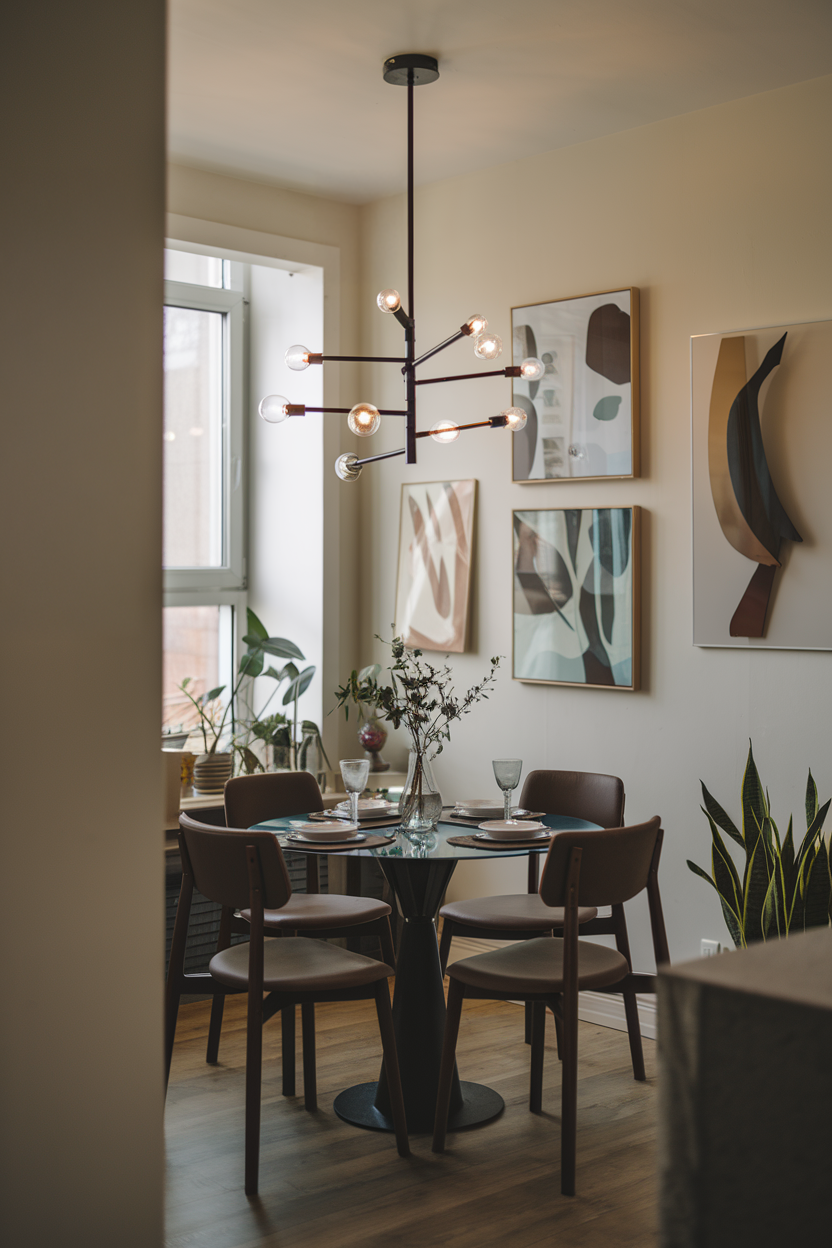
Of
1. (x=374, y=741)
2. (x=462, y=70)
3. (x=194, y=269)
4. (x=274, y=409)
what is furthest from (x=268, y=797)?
(x=194, y=269)

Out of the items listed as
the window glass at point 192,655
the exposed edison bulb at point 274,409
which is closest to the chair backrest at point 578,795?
the exposed edison bulb at point 274,409

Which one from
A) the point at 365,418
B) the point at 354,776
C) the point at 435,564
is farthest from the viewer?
the point at 435,564

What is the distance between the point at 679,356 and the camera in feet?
12.1

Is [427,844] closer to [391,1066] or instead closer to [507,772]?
[507,772]

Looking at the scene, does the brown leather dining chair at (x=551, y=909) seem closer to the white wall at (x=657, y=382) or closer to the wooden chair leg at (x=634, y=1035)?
the wooden chair leg at (x=634, y=1035)

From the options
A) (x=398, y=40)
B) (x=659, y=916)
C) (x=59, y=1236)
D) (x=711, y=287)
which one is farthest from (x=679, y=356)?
(x=59, y=1236)

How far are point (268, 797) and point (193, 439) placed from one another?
6.09 ft

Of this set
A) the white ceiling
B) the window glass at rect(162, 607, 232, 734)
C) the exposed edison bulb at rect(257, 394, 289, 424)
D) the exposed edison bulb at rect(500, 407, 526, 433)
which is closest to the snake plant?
the exposed edison bulb at rect(500, 407, 526, 433)

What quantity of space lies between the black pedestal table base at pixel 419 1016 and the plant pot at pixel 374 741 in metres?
1.37

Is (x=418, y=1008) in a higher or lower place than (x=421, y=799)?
lower

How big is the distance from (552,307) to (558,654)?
1225mm

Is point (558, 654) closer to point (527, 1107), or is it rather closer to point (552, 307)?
point (552, 307)

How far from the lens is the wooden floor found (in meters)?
2.49

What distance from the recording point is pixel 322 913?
3.14 m
